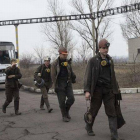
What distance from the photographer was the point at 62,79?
7.07m

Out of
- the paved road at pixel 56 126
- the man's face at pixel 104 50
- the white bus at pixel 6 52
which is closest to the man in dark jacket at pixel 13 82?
the paved road at pixel 56 126

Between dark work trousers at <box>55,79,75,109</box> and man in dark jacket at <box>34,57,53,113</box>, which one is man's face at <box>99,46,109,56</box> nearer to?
dark work trousers at <box>55,79,75,109</box>

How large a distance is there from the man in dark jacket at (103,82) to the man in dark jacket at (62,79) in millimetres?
1985

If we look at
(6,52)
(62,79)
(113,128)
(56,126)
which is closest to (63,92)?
(62,79)

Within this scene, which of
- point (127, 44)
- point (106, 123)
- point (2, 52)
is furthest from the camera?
point (127, 44)

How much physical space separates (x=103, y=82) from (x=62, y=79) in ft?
7.24

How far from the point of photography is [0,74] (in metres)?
16.9

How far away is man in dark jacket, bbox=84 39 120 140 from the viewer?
4.96m

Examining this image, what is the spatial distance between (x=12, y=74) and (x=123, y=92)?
19.5 ft

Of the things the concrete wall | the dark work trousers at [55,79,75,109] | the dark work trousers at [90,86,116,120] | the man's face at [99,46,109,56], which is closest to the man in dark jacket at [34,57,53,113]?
the dark work trousers at [55,79,75,109]

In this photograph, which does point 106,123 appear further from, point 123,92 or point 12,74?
point 123,92

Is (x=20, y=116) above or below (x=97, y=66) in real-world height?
below

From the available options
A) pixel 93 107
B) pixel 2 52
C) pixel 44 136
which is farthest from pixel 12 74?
pixel 2 52

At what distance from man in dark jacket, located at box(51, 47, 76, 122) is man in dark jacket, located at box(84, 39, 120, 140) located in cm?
198
